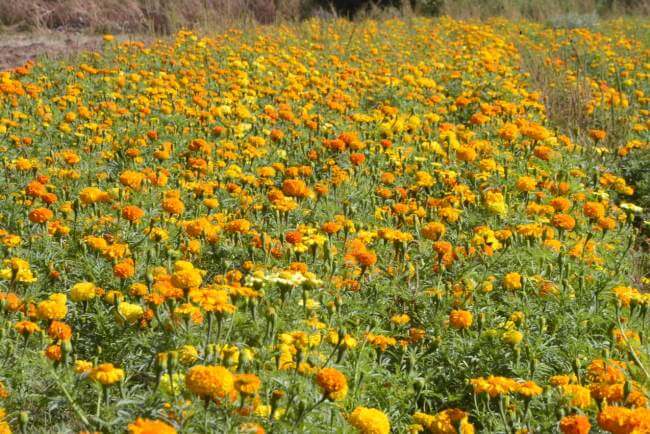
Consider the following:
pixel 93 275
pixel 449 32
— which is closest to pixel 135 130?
pixel 93 275

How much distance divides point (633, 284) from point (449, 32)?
7241 mm

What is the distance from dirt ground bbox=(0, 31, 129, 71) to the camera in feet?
28.7

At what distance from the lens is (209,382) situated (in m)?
→ 1.68

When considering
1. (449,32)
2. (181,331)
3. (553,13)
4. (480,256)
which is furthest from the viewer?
(553,13)

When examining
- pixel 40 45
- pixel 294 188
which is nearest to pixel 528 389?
pixel 294 188

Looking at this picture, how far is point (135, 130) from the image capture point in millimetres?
5348

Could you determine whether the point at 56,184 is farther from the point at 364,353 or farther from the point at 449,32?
the point at 449,32

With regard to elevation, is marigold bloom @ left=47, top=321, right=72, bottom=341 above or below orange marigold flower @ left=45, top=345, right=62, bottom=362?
above

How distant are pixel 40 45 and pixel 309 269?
28.0ft

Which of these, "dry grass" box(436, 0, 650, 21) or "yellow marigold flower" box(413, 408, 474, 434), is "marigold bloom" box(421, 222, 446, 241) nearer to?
"yellow marigold flower" box(413, 408, 474, 434)

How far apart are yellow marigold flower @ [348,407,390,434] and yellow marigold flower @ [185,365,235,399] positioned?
44 cm

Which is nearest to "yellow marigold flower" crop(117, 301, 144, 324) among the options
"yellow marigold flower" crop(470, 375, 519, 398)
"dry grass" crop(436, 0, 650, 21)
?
"yellow marigold flower" crop(470, 375, 519, 398)

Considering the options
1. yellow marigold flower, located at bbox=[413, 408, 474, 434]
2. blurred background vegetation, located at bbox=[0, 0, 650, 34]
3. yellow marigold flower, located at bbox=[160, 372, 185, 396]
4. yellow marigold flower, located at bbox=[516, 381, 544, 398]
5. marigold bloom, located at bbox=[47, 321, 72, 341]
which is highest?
blurred background vegetation, located at bbox=[0, 0, 650, 34]

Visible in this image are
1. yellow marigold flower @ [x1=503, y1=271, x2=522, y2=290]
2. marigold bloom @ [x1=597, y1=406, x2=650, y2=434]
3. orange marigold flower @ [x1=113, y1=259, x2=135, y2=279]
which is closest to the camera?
marigold bloom @ [x1=597, y1=406, x2=650, y2=434]
